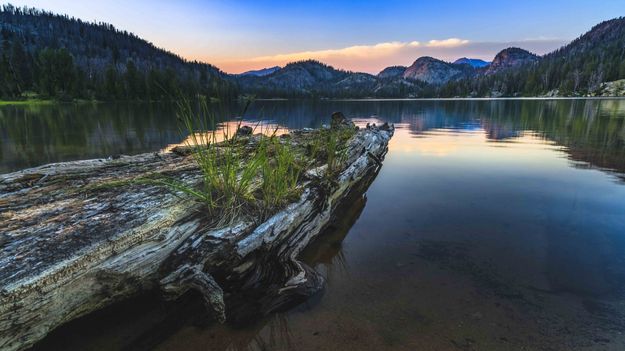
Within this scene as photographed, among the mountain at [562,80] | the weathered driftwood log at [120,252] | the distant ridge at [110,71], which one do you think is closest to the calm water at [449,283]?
the weathered driftwood log at [120,252]

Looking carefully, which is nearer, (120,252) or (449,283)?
(120,252)

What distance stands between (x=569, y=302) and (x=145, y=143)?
17.6m

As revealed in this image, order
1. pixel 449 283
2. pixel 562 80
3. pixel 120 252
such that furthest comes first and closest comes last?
pixel 562 80 < pixel 449 283 < pixel 120 252

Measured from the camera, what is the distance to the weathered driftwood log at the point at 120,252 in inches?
105

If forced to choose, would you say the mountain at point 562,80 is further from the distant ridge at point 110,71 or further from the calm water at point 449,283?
the calm water at point 449,283

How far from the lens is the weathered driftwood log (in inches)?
105

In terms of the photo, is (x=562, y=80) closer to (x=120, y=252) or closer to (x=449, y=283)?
(x=449, y=283)

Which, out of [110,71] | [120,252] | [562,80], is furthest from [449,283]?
[562,80]

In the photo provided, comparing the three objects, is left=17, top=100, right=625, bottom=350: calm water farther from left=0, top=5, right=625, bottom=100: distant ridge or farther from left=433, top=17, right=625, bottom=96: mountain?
left=433, top=17, right=625, bottom=96: mountain

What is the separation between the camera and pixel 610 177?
9086 mm

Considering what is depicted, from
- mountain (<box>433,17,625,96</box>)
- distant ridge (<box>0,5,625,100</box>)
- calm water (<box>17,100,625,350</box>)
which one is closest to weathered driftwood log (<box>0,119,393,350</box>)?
calm water (<box>17,100,625,350</box>)

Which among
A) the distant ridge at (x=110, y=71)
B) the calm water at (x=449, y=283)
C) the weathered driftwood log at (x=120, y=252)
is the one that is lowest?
the calm water at (x=449, y=283)

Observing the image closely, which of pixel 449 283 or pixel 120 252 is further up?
pixel 120 252

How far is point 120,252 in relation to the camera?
319 cm
